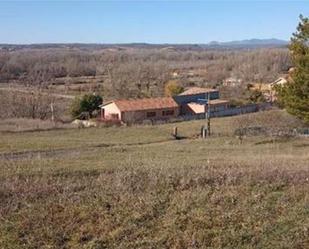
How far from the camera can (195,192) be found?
9555 mm

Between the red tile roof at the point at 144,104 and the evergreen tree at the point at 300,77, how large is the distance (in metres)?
33.0

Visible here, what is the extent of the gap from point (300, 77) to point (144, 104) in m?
36.1

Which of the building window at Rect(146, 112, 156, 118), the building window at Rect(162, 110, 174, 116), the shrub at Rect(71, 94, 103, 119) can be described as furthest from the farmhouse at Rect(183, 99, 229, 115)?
the shrub at Rect(71, 94, 103, 119)

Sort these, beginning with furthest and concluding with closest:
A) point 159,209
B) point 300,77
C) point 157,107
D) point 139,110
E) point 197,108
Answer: point 197,108 < point 157,107 < point 139,110 < point 300,77 < point 159,209

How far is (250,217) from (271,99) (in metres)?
71.7

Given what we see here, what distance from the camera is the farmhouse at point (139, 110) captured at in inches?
2346

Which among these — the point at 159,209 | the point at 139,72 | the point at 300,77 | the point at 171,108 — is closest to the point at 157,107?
the point at 171,108

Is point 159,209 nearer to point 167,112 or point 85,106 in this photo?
point 167,112

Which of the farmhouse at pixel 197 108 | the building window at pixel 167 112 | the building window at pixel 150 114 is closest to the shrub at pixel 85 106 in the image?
the building window at pixel 150 114

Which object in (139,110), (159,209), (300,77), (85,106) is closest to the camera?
(159,209)

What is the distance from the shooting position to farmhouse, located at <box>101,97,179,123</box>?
5959 cm

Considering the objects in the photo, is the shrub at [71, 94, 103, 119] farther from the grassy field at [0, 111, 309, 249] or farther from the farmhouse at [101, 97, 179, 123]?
the grassy field at [0, 111, 309, 249]

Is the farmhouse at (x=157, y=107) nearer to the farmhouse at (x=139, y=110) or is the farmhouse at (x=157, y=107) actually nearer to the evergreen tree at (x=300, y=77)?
the farmhouse at (x=139, y=110)

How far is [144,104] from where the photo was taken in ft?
205
